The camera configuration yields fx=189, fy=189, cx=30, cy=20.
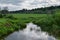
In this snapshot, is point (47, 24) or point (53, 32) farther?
point (47, 24)

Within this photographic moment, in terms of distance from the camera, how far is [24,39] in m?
44.1

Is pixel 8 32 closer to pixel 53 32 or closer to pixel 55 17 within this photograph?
pixel 53 32

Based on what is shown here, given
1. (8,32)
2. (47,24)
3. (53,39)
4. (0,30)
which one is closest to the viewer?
(53,39)

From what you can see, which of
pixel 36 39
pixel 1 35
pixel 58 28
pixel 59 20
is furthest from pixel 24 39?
pixel 59 20

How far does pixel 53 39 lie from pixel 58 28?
416 inches

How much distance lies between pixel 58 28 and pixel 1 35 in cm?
1706

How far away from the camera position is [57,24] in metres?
57.2

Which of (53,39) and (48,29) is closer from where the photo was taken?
(53,39)

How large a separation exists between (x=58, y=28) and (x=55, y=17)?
7.50 m

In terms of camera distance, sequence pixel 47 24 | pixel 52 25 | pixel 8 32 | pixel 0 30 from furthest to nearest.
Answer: pixel 47 24
pixel 52 25
pixel 8 32
pixel 0 30

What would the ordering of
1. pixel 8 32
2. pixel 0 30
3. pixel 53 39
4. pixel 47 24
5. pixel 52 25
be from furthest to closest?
pixel 47 24 → pixel 52 25 → pixel 8 32 → pixel 0 30 → pixel 53 39

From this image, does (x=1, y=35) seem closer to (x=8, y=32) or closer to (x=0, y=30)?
(x=0, y=30)

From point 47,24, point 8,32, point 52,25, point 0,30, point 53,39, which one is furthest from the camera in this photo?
point 47,24

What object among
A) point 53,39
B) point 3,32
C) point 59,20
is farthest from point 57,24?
point 3,32
